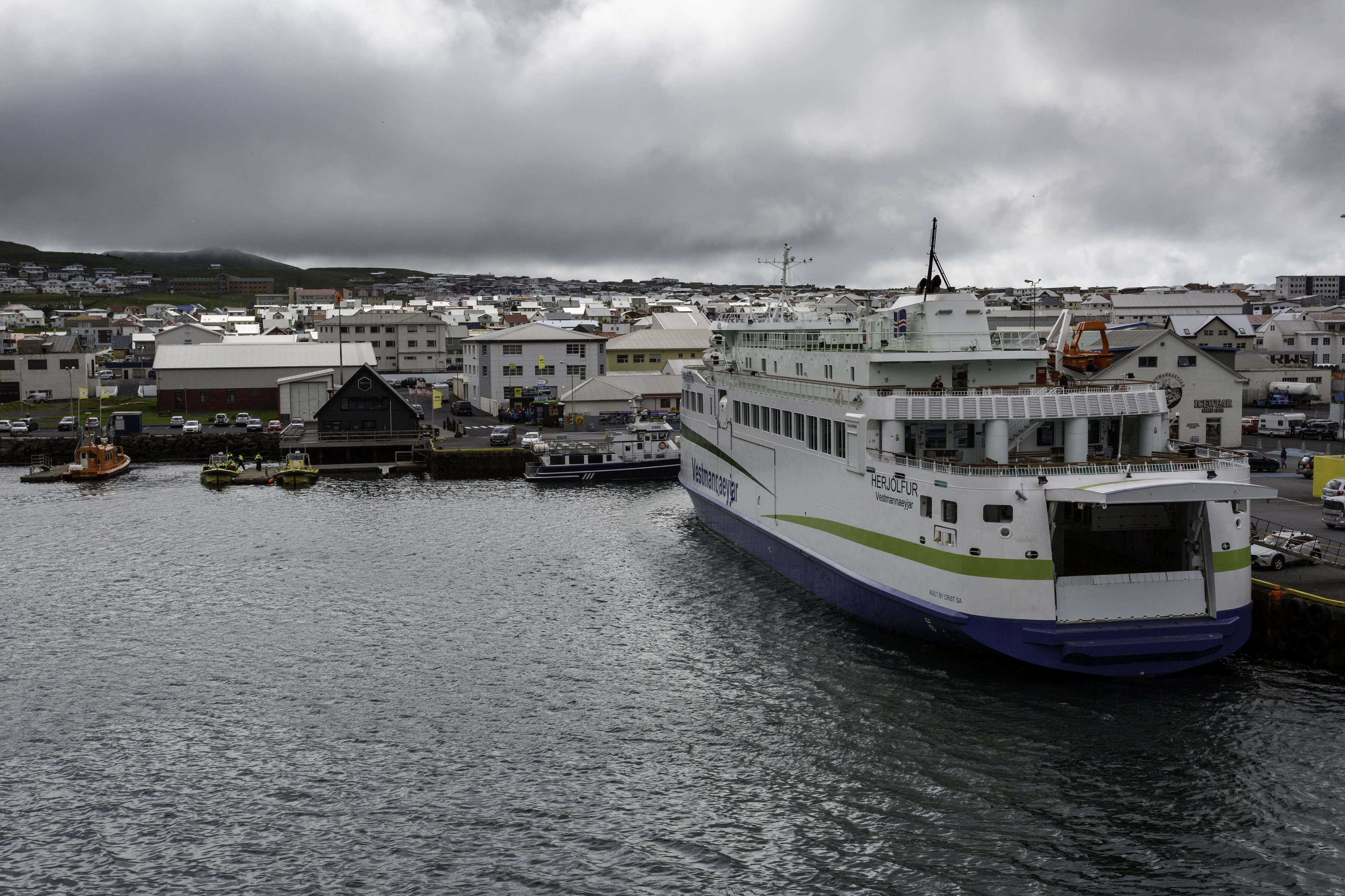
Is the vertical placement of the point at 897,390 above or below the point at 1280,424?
above

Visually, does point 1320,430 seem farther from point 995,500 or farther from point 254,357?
point 254,357

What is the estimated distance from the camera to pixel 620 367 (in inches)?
3612

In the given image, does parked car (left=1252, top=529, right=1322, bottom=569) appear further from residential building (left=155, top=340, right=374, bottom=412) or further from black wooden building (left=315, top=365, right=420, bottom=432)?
residential building (left=155, top=340, right=374, bottom=412)

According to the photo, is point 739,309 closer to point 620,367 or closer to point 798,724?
point 620,367

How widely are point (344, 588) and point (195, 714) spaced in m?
11.0

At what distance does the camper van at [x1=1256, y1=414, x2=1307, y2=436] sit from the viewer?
62.2 metres

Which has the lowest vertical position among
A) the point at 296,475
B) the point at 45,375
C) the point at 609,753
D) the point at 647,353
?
the point at 609,753

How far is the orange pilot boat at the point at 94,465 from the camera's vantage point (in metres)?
60.2

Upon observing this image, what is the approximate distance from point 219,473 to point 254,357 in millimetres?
30250

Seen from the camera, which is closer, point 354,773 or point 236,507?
point 354,773

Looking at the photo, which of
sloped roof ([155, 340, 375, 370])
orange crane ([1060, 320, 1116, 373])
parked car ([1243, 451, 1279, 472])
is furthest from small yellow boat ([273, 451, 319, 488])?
parked car ([1243, 451, 1279, 472])

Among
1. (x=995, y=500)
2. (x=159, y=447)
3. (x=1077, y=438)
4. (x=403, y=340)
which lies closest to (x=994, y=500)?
(x=995, y=500)

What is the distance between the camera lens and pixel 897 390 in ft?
91.7

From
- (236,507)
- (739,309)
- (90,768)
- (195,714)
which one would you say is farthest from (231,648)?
(739,309)
